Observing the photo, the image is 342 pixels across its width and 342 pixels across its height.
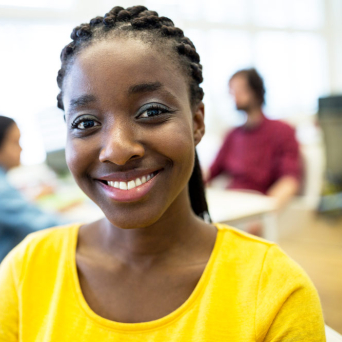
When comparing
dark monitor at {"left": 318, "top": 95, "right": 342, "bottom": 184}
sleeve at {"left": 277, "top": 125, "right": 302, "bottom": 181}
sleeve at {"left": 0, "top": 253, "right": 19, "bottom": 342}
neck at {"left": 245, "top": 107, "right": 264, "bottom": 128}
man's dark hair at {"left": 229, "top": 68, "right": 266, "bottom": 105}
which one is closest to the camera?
sleeve at {"left": 0, "top": 253, "right": 19, "bottom": 342}

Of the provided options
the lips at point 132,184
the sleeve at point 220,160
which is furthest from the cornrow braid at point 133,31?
the sleeve at point 220,160

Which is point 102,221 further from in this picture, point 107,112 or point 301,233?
point 301,233

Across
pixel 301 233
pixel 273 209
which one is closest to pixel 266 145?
pixel 273 209

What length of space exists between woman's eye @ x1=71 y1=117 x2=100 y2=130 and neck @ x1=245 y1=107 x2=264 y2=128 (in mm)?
1878

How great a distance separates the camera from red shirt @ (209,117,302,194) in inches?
91.4

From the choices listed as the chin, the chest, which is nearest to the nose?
the chin

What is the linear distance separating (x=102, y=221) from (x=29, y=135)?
294cm

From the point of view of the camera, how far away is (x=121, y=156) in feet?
2.18

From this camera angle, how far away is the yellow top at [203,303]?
2.23 feet

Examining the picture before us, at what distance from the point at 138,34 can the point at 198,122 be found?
0.23 m

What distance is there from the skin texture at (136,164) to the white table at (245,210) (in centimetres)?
86

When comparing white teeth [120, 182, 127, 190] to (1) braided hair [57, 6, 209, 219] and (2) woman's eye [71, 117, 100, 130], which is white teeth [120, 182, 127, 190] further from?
(1) braided hair [57, 6, 209, 219]

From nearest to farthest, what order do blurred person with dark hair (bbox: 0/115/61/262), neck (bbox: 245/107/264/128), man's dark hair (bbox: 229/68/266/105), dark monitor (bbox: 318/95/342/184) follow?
blurred person with dark hair (bbox: 0/115/61/262), neck (bbox: 245/107/264/128), man's dark hair (bbox: 229/68/266/105), dark monitor (bbox: 318/95/342/184)

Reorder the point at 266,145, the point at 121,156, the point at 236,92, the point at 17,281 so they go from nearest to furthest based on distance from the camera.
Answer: the point at 121,156 → the point at 17,281 → the point at 266,145 → the point at 236,92
